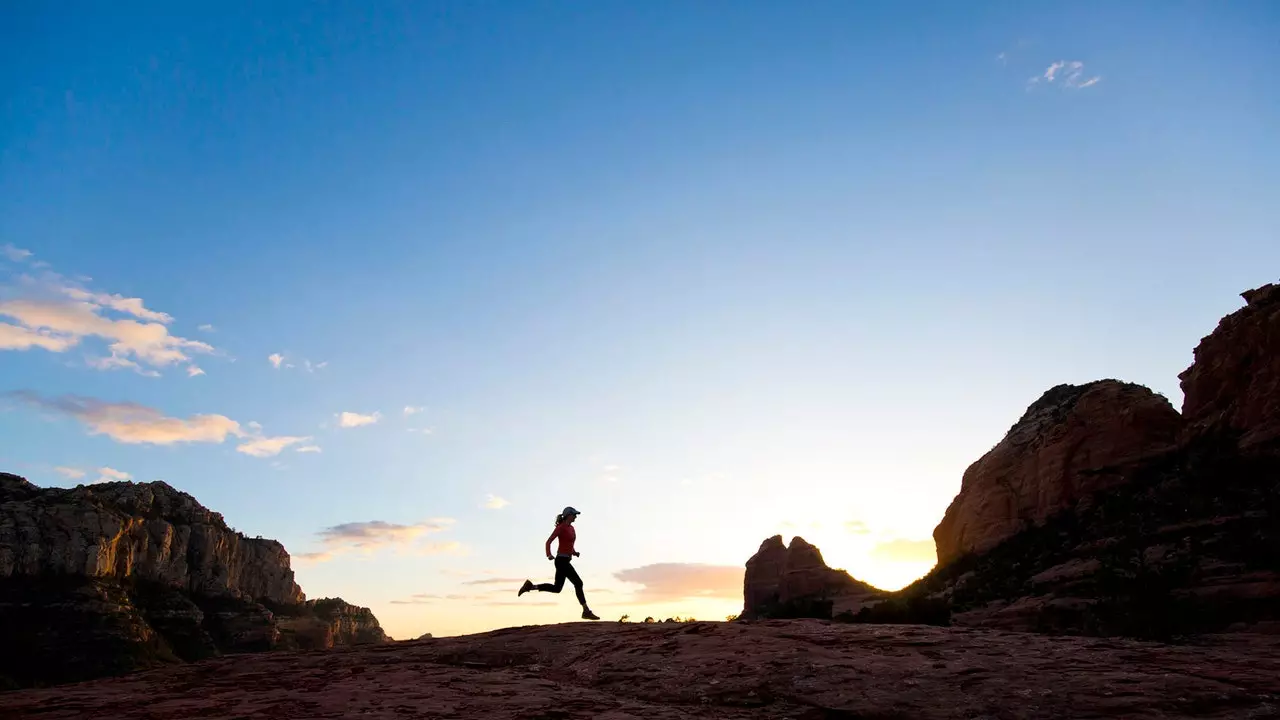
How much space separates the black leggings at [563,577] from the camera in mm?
17172

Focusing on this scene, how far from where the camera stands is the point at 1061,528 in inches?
2008

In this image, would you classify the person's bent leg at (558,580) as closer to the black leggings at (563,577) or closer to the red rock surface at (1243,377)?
the black leggings at (563,577)

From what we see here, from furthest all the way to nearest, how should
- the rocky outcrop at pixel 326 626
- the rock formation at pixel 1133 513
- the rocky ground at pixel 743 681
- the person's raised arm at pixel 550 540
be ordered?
the rocky outcrop at pixel 326 626 < the rock formation at pixel 1133 513 < the person's raised arm at pixel 550 540 < the rocky ground at pixel 743 681

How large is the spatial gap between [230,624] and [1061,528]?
127m

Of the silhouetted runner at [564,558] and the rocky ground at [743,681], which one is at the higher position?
the silhouetted runner at [564,558]

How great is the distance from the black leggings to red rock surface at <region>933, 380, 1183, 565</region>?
157ft

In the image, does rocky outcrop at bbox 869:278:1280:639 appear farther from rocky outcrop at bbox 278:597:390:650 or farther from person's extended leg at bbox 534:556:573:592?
rocky outcrop at bbox 278:597:390:650

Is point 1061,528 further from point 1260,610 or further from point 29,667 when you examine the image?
point 29,667

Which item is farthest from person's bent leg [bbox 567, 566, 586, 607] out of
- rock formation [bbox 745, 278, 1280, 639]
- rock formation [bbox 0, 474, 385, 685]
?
rock formation [bbox 0, 474, 385, 685]

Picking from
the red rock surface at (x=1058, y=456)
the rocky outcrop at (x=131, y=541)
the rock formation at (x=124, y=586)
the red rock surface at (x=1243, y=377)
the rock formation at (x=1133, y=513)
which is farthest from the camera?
the rocky outcrop at (x=131, y=541)

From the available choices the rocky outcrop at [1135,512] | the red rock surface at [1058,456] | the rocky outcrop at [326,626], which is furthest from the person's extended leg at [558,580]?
the rocky outcrop at [326,626]

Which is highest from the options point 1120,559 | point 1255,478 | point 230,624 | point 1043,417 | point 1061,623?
point 1043,417

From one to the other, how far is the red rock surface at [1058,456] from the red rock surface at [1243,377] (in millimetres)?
3406

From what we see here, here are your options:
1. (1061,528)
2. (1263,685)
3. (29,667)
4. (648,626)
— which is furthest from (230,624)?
(1263,685)
